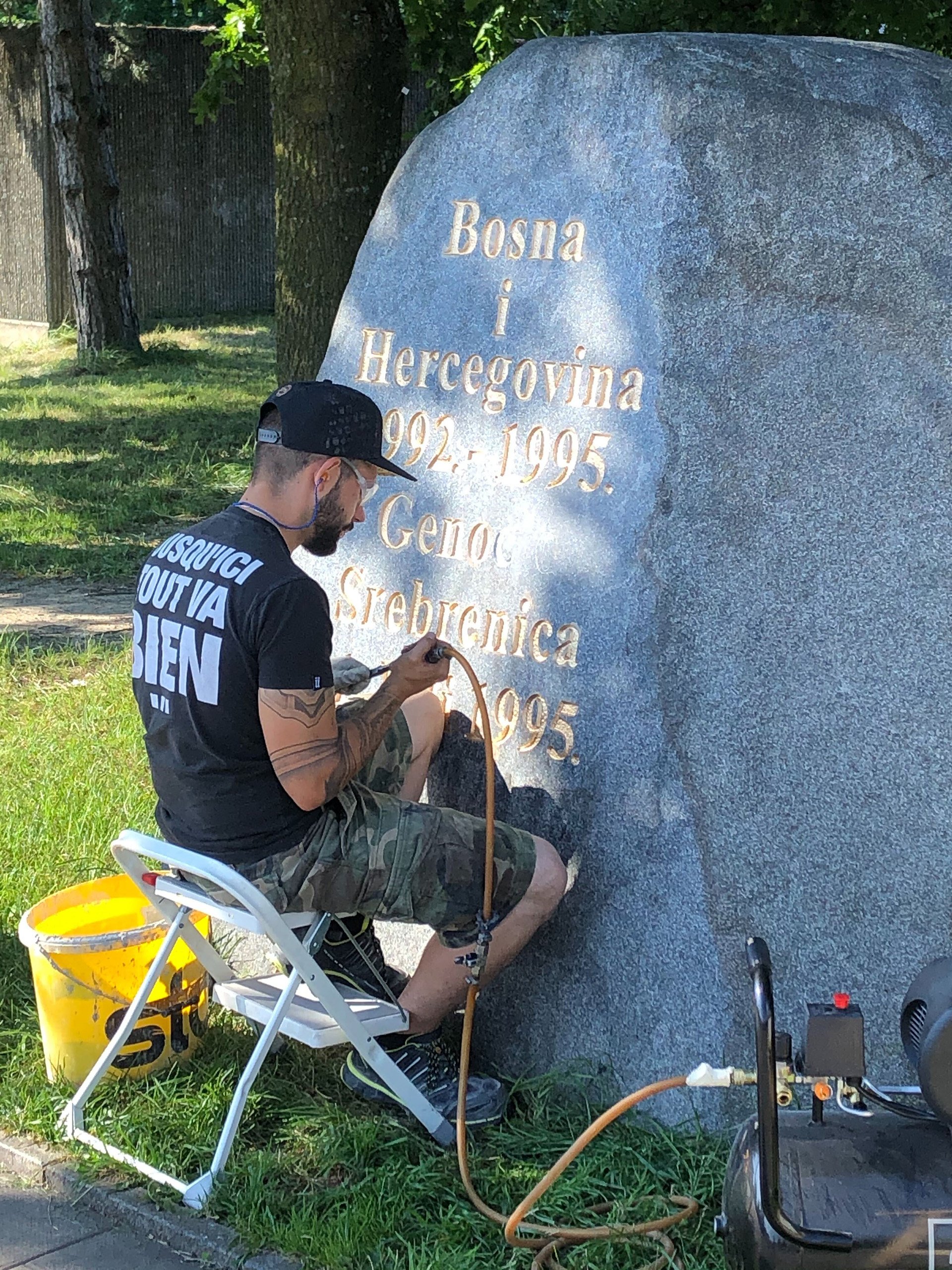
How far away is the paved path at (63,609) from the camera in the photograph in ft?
23.5

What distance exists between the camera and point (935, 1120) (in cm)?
232

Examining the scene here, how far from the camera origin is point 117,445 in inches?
435

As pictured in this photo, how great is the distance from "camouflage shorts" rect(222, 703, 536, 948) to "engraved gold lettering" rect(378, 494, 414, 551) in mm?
757

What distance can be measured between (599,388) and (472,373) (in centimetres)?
43

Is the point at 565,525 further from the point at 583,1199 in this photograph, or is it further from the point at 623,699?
the point at 583,1199

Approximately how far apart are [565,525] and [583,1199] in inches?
59.1

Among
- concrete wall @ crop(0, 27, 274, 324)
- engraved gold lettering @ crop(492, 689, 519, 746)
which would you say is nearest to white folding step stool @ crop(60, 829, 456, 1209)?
engraved gold lettering @ crop(492, 689, 519, 746)

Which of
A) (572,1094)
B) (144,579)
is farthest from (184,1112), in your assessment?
(144,579)

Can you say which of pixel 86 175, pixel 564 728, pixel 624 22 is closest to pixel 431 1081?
pixel 564 728

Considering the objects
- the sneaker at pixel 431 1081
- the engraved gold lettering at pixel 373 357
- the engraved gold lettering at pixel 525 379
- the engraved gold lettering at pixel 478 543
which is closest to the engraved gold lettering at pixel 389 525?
the engraved gold lettering at pixel 478 543

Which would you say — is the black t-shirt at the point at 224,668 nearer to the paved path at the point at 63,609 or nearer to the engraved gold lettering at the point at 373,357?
the engraved gold lettering at the point at 373,357

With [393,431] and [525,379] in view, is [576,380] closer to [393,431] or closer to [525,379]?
[525,379]

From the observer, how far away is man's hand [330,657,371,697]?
357cm

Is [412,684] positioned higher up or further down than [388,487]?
further down
